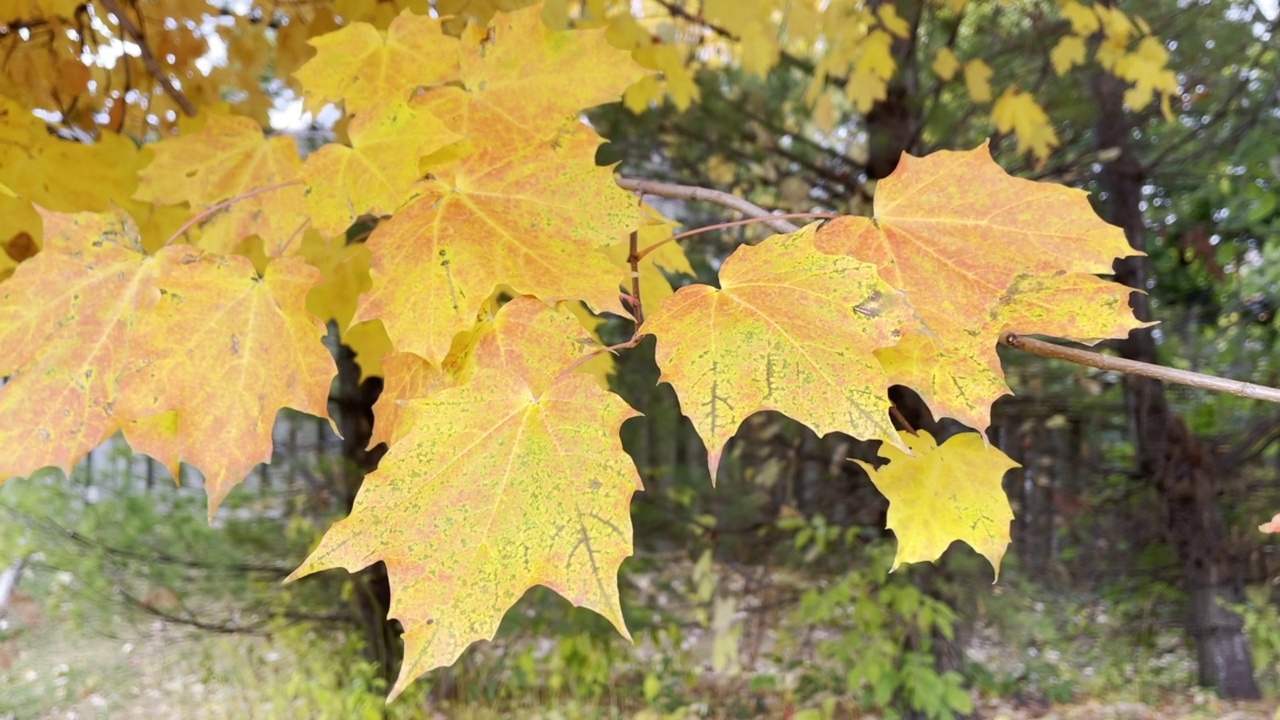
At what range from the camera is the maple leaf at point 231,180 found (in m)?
0.85

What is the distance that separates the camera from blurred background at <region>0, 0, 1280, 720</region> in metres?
2.78

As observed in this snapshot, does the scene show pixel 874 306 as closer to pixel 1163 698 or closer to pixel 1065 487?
pixel 1065 487

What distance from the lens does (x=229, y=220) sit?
0.87m

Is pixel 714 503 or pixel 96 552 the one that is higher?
pixel 714 503

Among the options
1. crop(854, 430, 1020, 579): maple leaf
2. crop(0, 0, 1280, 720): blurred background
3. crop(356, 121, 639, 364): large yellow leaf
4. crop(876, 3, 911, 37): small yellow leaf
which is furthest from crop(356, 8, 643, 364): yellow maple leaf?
crop(0, 0, 1280, 720): blurred background

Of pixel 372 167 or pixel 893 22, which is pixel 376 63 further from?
pixel 893 22

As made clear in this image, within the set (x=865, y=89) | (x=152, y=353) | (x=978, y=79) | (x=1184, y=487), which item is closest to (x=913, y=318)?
(x=152, y=353)

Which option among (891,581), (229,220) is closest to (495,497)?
(229,220)

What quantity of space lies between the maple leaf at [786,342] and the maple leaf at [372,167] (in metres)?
0.27

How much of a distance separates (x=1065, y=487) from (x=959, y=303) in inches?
125

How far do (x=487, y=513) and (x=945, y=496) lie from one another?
1.33ft

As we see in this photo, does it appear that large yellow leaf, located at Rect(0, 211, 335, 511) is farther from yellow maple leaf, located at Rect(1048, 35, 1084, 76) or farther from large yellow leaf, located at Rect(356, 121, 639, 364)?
yellow maple leaf, located at Rect(1048, 35, 1084, 76)

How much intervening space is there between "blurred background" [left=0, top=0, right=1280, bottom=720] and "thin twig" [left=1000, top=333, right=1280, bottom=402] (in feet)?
→ 6.83

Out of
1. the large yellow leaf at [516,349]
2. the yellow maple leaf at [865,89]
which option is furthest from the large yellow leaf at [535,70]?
the yellow maple leaf at [865,89]
